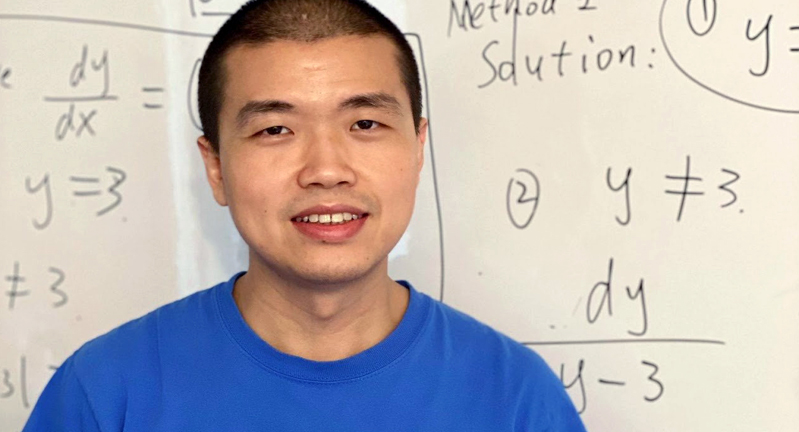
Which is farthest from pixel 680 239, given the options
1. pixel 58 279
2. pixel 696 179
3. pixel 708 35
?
pixel 58 279

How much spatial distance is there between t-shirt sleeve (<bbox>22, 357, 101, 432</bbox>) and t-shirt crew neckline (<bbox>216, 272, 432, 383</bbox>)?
20 centimetres

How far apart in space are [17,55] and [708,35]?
1.11 metres

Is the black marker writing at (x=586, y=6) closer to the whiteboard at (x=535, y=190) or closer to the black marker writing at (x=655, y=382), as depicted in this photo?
the whiteboard at (x=535, y=190)

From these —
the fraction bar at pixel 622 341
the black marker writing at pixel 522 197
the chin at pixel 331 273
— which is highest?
the black marker writing at pixel 522 197

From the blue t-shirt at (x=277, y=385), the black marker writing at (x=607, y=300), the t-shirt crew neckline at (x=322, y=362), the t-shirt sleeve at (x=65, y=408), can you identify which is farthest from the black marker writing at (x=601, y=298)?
the t-shirt sleeve at (x=65, y=408)

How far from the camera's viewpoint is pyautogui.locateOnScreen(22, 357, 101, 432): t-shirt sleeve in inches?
42.0

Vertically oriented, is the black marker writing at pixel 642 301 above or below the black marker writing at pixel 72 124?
below

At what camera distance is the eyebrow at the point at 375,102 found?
1057 millimetres

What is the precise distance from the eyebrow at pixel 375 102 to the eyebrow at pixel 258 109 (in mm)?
72

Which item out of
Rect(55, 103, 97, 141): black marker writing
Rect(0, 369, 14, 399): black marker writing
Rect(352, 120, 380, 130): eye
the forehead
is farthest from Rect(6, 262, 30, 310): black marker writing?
Rect(352, 120, 380, 130): eye

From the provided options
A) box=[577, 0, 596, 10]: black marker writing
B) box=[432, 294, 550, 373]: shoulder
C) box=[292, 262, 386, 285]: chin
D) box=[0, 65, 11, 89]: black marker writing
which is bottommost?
box=[432, 294, 550, 373]: shoulder

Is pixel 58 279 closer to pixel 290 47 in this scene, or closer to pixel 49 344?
pixel 49 344

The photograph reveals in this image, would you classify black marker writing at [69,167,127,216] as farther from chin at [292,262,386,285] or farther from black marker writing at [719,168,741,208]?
black marker writing at [719,168,741,208]

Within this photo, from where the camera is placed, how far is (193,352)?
3.67 feet
